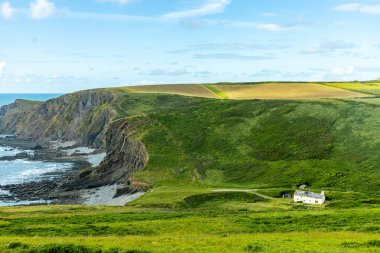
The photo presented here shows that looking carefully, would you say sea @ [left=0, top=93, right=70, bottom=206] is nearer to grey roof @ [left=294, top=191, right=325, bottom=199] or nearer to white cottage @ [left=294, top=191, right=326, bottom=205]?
white cottage @ [left=294, top=191, right=326, bottom=205]

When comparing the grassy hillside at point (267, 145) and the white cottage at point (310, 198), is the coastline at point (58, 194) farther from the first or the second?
the white cottage at point (310, 198)

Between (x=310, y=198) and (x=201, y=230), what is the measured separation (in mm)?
37336

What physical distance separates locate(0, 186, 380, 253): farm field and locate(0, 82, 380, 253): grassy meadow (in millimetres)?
127

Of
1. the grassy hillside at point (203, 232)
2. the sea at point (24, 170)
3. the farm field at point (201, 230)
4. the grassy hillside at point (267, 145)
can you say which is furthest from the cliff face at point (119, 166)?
the grassy hillside at point (203, 232)

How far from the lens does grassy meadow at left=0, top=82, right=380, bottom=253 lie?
38969 mm

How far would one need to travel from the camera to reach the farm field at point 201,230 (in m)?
34.6

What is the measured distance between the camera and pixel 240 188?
97938mm

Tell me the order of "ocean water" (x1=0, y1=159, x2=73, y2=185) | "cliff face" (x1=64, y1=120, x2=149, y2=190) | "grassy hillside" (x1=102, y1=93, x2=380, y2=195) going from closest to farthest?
"grassy hillside" (x1=102, y1=93, x2=380, y2=195) < "cliff face" (x1=64, y1=120, x2=149, y2=190) < "ocean water" (x1=0, y1=159, x2=73, y2=185)

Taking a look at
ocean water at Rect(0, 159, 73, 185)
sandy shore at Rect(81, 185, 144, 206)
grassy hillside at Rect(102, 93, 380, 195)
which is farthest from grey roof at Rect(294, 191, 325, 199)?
ocean water at Rect(0, 159, 73, 185)

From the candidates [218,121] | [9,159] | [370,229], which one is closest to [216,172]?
[218,121]

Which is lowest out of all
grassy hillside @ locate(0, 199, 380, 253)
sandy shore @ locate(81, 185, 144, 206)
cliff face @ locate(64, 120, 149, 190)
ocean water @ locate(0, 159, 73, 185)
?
ocean water @ locate(0, 159, 73, 185)

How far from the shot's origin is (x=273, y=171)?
110625 mm

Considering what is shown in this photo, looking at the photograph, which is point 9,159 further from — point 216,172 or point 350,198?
point 350,198

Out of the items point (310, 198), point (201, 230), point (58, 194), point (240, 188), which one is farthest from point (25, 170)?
point (201, 230)
